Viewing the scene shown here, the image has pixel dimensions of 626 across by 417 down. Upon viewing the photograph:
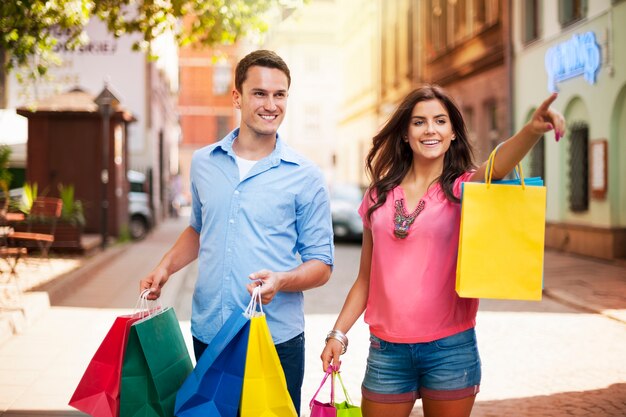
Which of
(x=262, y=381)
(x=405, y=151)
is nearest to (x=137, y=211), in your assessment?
(x=405, y=151)

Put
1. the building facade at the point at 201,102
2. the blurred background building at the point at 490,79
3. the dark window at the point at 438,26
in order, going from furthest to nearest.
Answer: the building facade at the point at 201,102 → the dark window at the point at 438,26 → the blurred background building at the point at 490,79

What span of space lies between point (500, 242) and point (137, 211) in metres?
20.7

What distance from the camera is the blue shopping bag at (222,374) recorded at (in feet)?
9.82

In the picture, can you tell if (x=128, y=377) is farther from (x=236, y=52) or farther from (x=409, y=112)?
(x=236, y=52)

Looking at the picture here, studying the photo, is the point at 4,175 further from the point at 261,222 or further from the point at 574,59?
the point at 574,59

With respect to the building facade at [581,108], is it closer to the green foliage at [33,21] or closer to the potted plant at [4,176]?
the green foliage at [33,21]

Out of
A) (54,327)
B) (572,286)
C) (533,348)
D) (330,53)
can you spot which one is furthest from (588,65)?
(330,53)

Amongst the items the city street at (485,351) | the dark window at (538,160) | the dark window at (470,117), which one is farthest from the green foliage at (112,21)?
the dark window at (470,117)

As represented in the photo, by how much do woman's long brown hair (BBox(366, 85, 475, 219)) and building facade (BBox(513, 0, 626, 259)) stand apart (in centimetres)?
1324

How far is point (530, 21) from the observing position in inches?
842

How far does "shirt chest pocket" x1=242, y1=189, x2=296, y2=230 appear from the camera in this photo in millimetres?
3381

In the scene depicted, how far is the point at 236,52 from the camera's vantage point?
7625cm

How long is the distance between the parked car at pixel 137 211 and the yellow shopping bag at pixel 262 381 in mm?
19950

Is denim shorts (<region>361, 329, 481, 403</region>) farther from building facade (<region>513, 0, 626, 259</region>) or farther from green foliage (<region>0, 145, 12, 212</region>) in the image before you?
building facade (<region>513, 0, 626, 259</region>)
